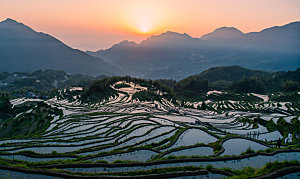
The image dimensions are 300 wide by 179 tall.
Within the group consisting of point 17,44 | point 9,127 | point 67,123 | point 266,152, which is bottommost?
point 9,127

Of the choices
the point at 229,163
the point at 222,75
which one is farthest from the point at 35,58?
Result: the point at 229,163

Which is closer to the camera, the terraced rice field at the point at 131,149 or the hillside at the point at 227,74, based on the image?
the terraced rice field at the point at 131,149

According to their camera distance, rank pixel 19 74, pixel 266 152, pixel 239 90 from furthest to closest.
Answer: pixel 19 74 → pixel 239 90 → pixel 266 152

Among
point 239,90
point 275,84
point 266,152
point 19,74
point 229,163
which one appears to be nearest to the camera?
point 229,163

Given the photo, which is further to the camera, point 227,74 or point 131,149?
point 227,74

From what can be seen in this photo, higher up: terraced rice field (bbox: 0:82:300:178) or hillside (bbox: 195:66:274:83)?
hillside (bbox: 195:66:274:83)

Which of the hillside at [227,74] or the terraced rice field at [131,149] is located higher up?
the hillside at [227,74]

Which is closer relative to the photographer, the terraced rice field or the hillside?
the terraced rice field

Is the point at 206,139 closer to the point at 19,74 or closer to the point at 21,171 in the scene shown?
the point at 21,171

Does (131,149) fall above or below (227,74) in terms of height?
below

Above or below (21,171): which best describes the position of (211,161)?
above

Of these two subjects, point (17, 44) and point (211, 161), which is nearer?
point (211, 161)
